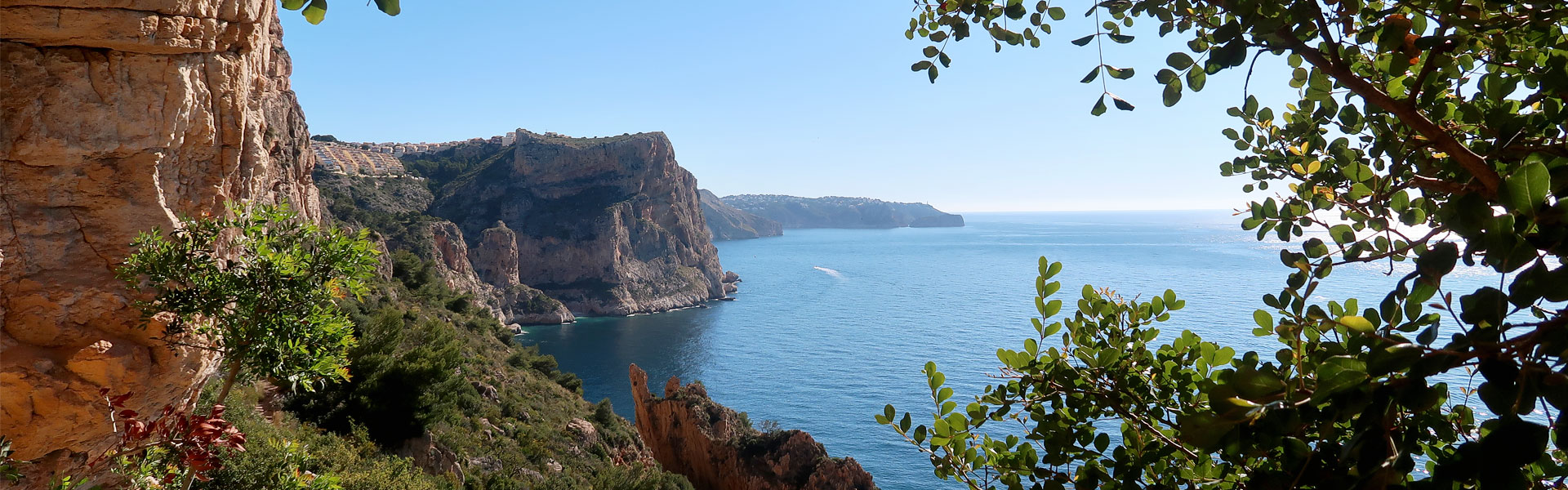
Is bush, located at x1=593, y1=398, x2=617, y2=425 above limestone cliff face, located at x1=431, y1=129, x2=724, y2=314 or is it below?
below

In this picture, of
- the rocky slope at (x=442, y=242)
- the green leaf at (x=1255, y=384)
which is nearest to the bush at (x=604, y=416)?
the rocky slope at (x=442, y=242)

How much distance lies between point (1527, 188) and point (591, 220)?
75427 mm

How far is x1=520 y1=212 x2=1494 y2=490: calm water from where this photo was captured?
124 feet

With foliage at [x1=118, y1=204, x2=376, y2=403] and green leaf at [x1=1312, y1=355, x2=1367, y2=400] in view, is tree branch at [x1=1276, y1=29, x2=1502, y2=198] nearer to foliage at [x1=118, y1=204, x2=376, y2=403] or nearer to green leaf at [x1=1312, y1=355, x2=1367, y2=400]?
green leaf at [x1=1312, y1=355, x2=1367, y2=400]

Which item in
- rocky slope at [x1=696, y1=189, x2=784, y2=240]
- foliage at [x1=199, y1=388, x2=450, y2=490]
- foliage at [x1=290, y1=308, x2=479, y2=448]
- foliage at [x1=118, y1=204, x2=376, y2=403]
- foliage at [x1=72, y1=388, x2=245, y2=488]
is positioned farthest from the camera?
rocky slope at [x1=696, y1=189, x2=784, y2=240]

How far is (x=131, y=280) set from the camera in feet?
15.7

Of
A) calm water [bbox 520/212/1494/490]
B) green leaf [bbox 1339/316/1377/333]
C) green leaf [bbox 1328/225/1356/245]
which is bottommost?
calm water [bbox 520/212/1494/490]

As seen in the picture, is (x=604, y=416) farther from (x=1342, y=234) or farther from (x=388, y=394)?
(x=1342, y=234)

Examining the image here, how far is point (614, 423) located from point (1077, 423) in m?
23.4

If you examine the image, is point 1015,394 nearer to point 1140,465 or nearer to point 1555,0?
point 1140,465

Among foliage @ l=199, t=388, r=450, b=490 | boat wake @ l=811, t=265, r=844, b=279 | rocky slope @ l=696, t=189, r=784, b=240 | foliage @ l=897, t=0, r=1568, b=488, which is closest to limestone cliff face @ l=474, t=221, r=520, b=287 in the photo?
boat wake @ l=811, t=265, r=844, b=279

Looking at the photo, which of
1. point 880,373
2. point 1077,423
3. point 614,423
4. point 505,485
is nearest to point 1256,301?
point 880,373

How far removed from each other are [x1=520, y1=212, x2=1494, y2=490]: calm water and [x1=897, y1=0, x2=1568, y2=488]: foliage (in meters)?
26.8

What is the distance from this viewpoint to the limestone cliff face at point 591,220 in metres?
Answer: 69.4
